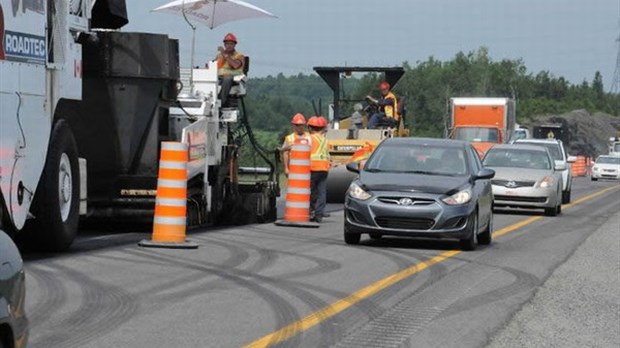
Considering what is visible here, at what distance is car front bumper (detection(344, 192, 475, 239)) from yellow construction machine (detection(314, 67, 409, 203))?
13884 mm

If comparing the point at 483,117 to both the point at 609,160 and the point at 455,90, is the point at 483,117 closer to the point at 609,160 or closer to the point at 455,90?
the point at 609,160

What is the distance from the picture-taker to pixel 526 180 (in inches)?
1208

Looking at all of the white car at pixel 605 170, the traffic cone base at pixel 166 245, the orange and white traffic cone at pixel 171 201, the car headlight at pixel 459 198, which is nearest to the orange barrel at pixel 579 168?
the white car at pixel 605 170

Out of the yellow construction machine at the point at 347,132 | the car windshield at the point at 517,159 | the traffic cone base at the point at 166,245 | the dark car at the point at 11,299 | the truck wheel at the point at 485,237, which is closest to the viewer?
the dark car at the point at 11,299

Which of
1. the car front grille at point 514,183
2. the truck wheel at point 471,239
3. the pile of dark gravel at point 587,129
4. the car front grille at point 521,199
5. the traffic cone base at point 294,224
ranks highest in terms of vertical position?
the truck wheel at point 471,239

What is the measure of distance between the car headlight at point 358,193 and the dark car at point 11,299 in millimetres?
12485

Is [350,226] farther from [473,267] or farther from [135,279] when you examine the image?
[135,279]

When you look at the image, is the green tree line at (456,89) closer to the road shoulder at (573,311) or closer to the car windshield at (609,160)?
the car windshield at (609,160)

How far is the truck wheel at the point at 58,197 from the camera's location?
49.4 feet

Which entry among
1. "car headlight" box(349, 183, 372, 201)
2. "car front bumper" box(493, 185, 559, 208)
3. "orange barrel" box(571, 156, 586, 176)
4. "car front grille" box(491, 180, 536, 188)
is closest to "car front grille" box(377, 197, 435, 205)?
"car headlight" box(349, 183, 372, 201)

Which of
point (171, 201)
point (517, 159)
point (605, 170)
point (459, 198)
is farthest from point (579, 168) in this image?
point (171, 201)

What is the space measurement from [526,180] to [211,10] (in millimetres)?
10034

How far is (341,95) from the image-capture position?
36.0 metres

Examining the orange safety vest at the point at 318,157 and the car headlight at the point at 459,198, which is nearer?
the car headlight at the point at 459,198
